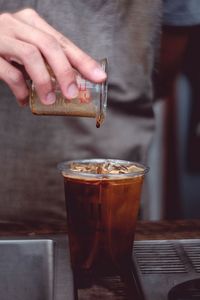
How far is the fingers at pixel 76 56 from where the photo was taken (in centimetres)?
122

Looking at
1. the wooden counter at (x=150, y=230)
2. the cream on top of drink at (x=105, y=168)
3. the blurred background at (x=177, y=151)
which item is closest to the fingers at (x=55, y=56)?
the cream on top of drink at (x=105, y=168)

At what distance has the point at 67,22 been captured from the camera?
6.09 feet

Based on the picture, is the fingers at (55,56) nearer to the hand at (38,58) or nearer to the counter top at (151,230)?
the hand at (38,58)

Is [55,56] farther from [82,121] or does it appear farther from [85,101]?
[82,121]

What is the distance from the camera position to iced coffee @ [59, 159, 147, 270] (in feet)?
3.89

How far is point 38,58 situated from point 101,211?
0.34 metres

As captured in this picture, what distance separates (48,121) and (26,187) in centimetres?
21

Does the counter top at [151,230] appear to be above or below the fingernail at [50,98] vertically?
below

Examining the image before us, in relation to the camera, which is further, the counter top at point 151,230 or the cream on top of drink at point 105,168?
the counter top at point 151,230

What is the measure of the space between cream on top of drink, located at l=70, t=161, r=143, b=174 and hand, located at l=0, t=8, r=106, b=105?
138mm

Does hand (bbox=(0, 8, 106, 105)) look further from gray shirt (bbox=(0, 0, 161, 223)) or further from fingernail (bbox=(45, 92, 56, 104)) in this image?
gray shirt (bbox=(0, 0, 161, 223))

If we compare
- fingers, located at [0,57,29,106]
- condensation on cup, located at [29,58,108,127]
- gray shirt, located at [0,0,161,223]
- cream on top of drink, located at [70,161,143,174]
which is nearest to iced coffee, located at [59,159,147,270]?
cream on top of drink, located at [70,161,143,174]

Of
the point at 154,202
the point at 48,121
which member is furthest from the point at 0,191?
the point at 154,202

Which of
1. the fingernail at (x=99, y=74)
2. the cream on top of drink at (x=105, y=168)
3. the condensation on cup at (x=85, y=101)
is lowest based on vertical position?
the cream on top of drink at (x=105, y=168)
